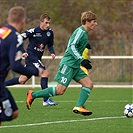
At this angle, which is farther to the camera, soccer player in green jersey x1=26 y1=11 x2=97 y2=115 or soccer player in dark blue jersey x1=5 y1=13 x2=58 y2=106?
soccer player in dark blue jersey x1=5 y1=13 x2=58 y2=106

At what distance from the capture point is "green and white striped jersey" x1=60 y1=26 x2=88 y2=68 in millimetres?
11550

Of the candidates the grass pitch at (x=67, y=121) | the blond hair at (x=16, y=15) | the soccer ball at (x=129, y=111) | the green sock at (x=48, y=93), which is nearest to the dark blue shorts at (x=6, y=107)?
the blond hair at (x=16, y=15)

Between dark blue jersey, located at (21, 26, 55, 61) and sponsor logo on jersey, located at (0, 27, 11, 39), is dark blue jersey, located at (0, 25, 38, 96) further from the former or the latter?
dark blue jersey, located at (21, 26, 55, 61)

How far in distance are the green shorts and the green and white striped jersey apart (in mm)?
84

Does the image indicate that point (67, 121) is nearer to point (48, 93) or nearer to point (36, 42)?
point (48, 93)

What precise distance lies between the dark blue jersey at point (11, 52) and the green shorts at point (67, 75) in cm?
332

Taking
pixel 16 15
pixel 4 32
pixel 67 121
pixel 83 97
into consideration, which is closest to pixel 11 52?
pixel 4 32

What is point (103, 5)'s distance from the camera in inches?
1358

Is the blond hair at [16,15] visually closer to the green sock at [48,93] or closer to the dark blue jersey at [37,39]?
the green sock at [48,93]

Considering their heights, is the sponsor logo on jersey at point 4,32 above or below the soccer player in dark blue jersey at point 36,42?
above

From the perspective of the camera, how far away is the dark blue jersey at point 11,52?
816 centimetres

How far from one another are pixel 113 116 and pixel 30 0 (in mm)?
22501

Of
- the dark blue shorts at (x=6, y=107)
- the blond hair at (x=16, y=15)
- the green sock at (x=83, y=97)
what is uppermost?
the blond hair at (x=16, y=15)

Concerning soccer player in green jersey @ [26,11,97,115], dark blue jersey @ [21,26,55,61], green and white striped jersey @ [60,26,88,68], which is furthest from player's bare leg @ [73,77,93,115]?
dark blue jersey @ [21,26,55,61]
